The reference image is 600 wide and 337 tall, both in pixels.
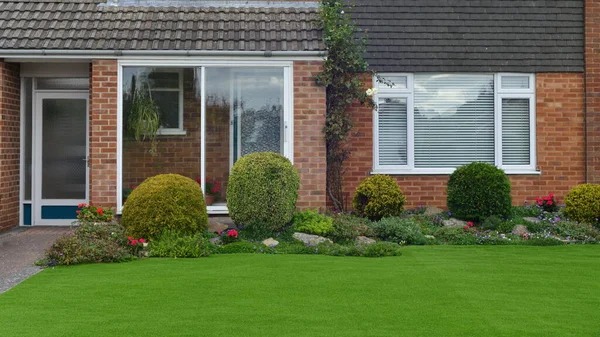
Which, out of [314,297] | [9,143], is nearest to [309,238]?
[314,297]

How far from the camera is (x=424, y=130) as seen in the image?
16.0m

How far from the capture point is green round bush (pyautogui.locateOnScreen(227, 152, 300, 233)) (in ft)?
41.0

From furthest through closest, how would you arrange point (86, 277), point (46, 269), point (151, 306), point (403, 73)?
point (403, 73) < point (46, 269) < point (86, 277) < point (151, 306)

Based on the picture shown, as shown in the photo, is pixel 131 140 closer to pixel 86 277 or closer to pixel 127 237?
pixel 127 237

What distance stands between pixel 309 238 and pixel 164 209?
2258 millimetres

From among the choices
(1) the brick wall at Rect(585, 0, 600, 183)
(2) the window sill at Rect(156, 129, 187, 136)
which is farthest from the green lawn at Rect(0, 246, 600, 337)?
(1) the brick wall at Rect(585, 0, 600, 183)

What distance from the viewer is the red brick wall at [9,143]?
13.9 m

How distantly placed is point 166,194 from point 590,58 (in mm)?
9120

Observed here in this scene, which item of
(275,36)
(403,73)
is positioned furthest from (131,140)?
(403,73)

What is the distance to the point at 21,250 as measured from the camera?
1205 cm

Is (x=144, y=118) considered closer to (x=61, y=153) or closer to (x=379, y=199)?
(x=61, y=153)

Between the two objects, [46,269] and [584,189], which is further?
[584,189]

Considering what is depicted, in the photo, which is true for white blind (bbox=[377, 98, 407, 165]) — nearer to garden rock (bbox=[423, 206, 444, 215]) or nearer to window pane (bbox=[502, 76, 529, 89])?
garden rock (bbox=[423, 206, 444, 215])

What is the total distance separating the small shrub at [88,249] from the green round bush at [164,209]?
0.50m
